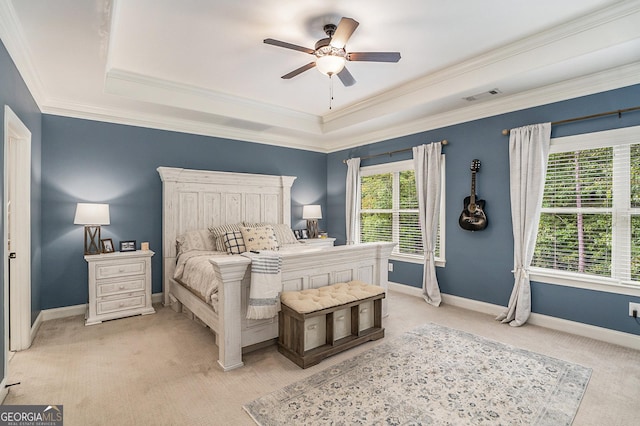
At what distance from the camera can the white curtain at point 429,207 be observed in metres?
4.41

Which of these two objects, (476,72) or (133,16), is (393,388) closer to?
(476,72)

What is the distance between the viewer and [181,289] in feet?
12.6

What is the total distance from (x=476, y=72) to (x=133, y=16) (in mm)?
3308

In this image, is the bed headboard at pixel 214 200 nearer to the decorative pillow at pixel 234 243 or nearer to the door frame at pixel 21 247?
the decorative pillow at pixel 234 243

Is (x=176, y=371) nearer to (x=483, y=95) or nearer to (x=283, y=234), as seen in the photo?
(x=283, y=234)

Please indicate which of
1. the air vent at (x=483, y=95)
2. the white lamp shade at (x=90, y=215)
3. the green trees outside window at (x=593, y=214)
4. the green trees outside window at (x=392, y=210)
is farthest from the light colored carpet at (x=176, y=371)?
the air vent at (x=483, y=95)

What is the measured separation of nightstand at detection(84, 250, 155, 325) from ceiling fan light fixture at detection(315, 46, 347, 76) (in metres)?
3.08

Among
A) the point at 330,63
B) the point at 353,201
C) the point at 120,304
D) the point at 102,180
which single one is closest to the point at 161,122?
the point at 102,180

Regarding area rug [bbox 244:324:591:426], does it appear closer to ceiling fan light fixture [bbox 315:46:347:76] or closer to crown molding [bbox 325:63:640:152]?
ceiling fan light fixture [bbox 315:46:347:76]

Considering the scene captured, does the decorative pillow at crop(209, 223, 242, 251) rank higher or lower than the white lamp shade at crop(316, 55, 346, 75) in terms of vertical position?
lower

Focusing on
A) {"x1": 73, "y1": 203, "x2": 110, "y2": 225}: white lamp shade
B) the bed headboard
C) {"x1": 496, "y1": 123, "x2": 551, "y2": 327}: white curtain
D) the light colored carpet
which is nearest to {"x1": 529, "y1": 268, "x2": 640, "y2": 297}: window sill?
{"x1": 496, "y1": 123, "x2": 551, "y2": 327}: white curtain

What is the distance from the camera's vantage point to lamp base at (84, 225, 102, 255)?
3874mm

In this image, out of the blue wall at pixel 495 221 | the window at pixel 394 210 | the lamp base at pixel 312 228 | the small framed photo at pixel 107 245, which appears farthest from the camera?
the lamp base at pixel 312 228

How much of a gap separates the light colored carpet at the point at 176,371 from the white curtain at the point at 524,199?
29 centimetres
